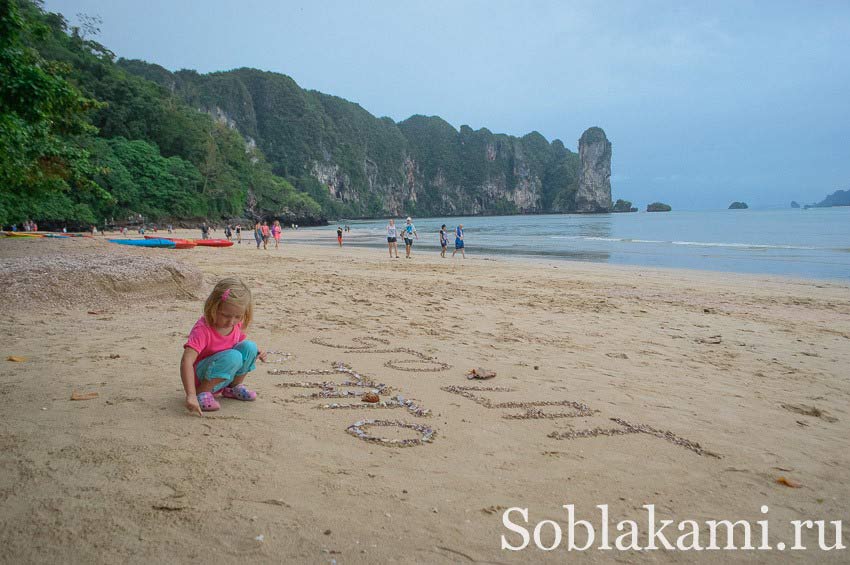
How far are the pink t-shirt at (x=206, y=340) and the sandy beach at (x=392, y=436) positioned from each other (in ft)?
1.21

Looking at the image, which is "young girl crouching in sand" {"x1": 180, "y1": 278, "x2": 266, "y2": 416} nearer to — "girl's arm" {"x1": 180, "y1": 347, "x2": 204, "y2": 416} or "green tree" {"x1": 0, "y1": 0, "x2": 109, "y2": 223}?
"girl's arm" {"x1": 180, "y1": 347, "x2": 204, "y2": 416}

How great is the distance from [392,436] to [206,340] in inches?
55.1

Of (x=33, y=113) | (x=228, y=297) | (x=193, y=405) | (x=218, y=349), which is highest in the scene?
(x=33, y=113)

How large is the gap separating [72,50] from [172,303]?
7501cm

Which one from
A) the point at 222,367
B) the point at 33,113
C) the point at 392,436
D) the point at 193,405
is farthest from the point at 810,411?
the point at 33,113

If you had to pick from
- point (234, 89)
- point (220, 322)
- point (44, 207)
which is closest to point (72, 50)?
point (44, 207)

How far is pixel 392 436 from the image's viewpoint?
3.09 metres

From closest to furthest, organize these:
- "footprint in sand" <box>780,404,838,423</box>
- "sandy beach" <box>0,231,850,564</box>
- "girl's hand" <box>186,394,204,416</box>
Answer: "sandy beach" <box>0,231,850,564</box>, "girl's hand" <box>186,394,204,416</box>, "footprint in sand" <box>780,404,838,423</box>

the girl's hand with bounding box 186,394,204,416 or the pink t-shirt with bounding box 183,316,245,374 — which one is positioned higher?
the pink t-shirt with bounding box 183,316,245,374

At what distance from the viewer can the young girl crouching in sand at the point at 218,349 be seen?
3.28 metres

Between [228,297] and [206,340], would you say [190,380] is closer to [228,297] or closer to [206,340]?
[206,340]

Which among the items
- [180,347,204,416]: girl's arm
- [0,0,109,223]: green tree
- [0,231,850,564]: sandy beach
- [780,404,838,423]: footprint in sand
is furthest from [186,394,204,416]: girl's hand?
[0,0,109,223]: green tree

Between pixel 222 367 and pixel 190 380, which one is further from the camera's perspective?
pixel 222 367

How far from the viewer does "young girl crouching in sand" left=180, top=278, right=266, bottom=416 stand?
328 cm
